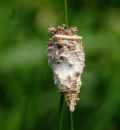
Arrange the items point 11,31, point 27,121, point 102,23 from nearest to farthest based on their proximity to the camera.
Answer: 1. point 27,121
2. point 11,31
3. point 102,23

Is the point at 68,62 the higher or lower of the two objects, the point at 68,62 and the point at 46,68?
the lower

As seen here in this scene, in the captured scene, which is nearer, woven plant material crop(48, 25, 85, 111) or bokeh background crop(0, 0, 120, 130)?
woven plant material crop(48, 25, 85, 111)

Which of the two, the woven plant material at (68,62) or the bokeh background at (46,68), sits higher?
the bokeh background at (46,68)

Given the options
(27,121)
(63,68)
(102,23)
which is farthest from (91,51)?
(63,68)

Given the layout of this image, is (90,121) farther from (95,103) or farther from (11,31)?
(11,31)

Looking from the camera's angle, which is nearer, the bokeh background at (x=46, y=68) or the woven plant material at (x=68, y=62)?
the woven plant material at (x=68, y=62)
